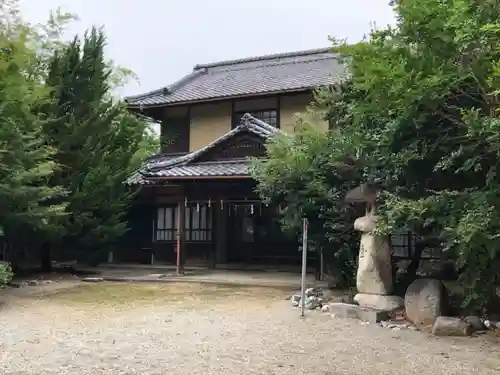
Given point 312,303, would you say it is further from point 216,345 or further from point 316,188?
point 216,345

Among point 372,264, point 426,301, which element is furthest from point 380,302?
point 426,301

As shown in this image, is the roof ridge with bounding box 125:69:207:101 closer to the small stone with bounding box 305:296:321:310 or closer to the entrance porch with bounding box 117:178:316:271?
the entrance porch with bounding box 117:178:316:271

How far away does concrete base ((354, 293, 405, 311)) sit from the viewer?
887 centimetres

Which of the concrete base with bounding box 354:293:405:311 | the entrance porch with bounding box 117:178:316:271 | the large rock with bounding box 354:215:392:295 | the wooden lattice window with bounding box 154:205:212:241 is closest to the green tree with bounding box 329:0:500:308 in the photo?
the large rock with bounding box 354:215:392:295

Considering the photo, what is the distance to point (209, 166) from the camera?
16.2 metres

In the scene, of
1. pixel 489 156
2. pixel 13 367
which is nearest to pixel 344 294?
pixel 489 156

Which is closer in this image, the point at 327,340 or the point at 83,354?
the point at 83,354

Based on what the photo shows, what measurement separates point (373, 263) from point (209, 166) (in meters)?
8.04

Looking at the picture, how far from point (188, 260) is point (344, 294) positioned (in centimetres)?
852

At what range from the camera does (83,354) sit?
21.4ft

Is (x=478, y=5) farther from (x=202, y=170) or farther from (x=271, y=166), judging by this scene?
(x=202, y=170)

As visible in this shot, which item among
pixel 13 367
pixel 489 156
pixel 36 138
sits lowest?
pixel 13 367

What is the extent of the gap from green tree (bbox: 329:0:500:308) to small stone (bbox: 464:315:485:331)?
24cm

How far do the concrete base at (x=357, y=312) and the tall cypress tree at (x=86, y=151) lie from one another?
855 cm
